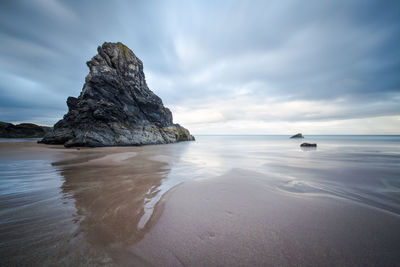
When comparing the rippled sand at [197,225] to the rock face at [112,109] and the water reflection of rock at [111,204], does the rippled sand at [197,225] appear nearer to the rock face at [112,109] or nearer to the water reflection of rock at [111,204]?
the water reflection of rock at [111,204]

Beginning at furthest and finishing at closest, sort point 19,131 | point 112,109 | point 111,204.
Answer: point 19,131
point 112,109
point 111,204

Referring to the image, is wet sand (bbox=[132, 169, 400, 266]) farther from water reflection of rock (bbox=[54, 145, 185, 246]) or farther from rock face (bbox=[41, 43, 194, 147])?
rock face (bbox=[41, 43, 194, 147])

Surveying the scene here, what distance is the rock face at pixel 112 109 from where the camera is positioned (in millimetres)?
21547

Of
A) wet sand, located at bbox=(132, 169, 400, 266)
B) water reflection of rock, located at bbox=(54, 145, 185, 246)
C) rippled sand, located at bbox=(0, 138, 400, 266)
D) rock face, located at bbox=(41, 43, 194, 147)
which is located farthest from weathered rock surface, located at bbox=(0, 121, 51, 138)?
wet sand, located at bbox=(132, 169, 400, 266)

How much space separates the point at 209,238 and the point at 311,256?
1360 millimetres

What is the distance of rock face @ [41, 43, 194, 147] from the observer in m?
21.5

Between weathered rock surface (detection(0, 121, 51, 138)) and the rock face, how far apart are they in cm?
3080

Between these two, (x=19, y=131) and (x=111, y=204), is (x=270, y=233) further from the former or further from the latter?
(x=19, y=131)

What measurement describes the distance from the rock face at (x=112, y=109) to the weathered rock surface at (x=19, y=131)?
30795 millimetres

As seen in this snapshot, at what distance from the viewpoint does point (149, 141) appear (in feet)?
93.6

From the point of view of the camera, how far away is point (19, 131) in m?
40.8

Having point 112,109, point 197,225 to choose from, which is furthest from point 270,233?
point 112,109

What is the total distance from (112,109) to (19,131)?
1625 inches

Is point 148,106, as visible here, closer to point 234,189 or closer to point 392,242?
Answer: point 234,189
